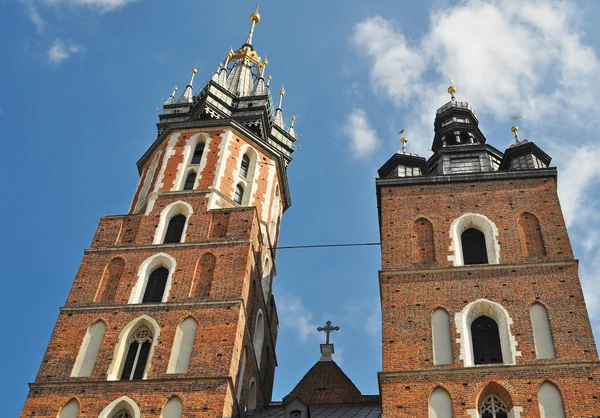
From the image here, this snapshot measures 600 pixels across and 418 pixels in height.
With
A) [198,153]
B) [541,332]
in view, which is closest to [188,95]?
[198,153]

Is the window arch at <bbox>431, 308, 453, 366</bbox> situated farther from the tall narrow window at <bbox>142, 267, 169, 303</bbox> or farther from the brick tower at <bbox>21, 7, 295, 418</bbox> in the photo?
the tall narrow window at <bbox>142, 267, 169, 303</bbox>

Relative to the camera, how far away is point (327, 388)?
91.1 feet

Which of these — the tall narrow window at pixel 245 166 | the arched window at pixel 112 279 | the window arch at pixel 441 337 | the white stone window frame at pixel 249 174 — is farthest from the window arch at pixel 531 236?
the arched window at pixel 112 279

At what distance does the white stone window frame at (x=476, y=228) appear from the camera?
25.2m

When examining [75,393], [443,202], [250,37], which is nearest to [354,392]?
[443,202]

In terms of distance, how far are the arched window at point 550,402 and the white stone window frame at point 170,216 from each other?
11.4 m

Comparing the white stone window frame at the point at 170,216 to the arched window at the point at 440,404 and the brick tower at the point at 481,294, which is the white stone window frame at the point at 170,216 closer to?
the brick tower at the point at 481,294

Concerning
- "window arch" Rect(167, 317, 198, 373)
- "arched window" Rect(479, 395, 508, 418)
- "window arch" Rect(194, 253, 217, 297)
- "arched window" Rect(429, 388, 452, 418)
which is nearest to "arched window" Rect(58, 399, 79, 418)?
"window arch" Rect(167, 317, 198, 373)

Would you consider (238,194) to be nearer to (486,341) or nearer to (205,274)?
(205,274)

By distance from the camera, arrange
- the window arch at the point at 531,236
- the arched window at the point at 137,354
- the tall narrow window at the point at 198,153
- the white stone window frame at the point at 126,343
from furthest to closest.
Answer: the tall narrow window at the point at 198,153 < the window arch at the point at 531,236 < the arched window at the point at 137,354 < the white stone window frame at the point at 126,343

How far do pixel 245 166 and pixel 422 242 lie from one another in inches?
323

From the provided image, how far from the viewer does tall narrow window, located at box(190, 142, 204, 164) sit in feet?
102

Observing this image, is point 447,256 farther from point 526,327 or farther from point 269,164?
point 269,164

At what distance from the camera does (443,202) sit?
2739 centimetres
